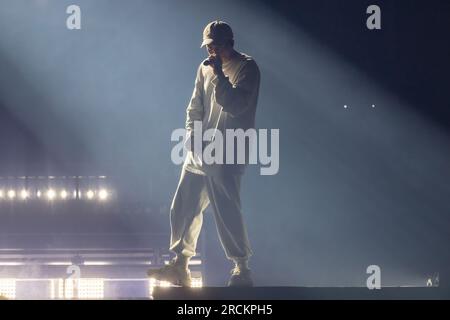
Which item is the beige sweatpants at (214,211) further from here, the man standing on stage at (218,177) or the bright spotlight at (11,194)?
the bright spotlight at (11,194)

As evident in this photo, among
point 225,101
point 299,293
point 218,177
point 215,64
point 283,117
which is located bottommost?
point 299,293

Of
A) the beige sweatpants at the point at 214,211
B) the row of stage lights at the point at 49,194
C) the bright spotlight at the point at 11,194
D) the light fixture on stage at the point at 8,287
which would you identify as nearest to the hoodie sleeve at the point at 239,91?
the beige sweatpants at the point at 214,211

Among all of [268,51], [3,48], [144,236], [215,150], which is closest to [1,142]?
[3,48]

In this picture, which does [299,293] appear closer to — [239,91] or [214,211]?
[214,211]

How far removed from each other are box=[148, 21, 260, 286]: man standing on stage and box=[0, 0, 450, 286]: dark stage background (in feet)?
9.08

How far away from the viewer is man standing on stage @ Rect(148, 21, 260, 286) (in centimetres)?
565

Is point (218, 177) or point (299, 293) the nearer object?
point (299, 293)

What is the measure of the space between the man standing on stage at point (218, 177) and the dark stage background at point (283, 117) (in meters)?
2.77

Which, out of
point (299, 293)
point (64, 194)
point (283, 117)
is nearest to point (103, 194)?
point (64, 194)

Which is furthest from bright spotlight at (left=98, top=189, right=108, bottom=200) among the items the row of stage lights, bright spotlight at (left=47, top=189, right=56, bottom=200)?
bright spotlight at (left=47, top=189, right=56, bottom=200)

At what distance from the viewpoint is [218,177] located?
5.66m

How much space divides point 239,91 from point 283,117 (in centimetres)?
344

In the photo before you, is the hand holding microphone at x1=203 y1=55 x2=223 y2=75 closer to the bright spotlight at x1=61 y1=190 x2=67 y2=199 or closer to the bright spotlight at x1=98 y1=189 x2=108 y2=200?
the bright spotlight at x1=98 y1=189 x2=108 y2=200

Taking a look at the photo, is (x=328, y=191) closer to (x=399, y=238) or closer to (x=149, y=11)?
(x=399, y=238)
